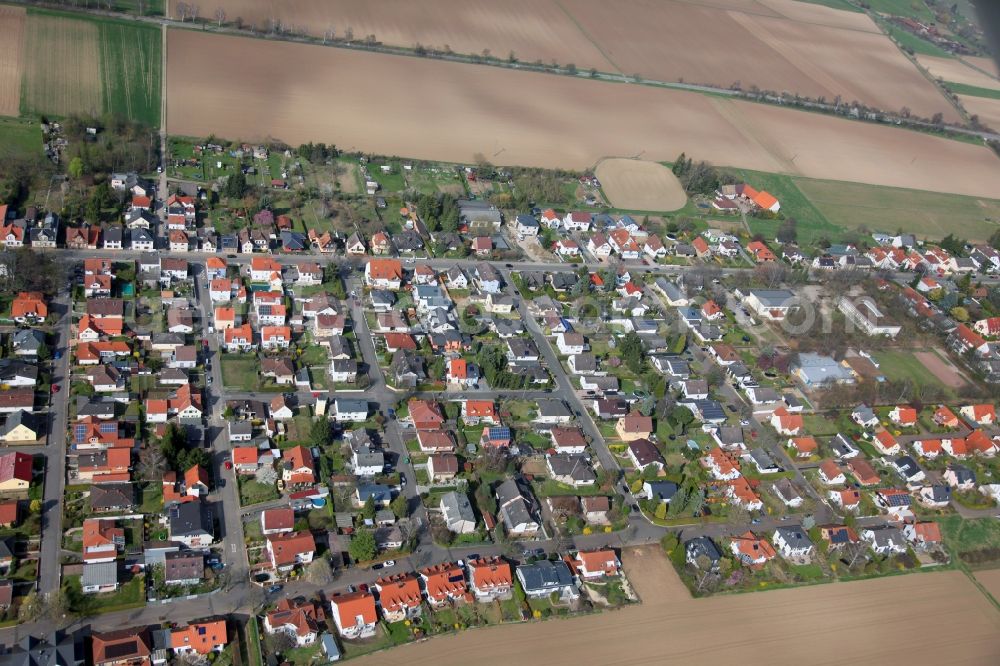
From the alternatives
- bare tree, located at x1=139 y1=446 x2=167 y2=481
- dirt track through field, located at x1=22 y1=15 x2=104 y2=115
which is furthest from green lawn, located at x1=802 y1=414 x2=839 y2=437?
dirt track through field, located at x1=22 y1=15 x2=104 y2=115

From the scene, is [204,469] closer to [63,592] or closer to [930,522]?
[63,592]

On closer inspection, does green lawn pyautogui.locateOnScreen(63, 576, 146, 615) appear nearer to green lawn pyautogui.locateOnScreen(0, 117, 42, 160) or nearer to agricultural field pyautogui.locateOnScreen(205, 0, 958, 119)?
green lawn pyautogui.locateOnScreen(0, 117, 42, 160)

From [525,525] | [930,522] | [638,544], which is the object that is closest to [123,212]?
[525,525]

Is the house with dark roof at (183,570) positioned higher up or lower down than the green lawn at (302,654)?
higher up

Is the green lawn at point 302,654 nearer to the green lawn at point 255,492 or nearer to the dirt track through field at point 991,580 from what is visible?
the green lawn at point 255,492

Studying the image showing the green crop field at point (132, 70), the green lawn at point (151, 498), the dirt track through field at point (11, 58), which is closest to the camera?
the green lawn at point (151, 498)

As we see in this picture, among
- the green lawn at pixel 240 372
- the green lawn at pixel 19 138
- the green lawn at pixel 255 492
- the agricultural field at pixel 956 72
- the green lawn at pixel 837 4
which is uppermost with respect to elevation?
the green lawn at pixel 837 4

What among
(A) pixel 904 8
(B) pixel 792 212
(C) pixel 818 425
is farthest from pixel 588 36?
(A) pixel 904 8

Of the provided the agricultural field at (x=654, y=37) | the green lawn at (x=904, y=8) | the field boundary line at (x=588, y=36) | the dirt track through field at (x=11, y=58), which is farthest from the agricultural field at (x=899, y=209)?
the green lawn at (x=904, y=8)

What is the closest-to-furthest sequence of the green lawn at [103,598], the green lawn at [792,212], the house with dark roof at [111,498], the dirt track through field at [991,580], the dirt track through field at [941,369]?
1. the green lawn at [103,598]
2. the house with dark roof at [111,498]
3. the dirt track through field at [991,580]
4. the dirt track through field at [941,369]
5. the green lawn at [792,212]
